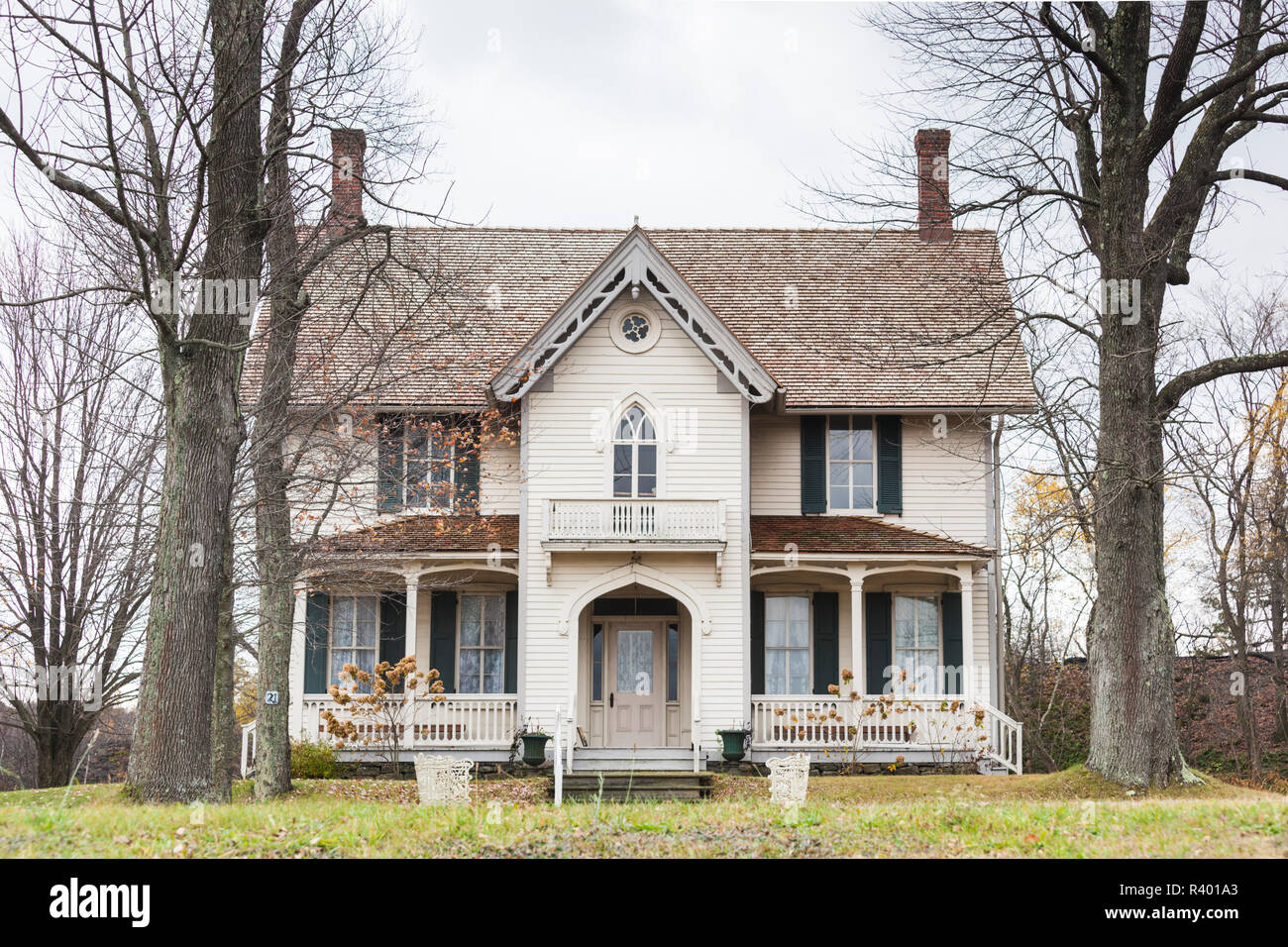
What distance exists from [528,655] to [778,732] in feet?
14.7

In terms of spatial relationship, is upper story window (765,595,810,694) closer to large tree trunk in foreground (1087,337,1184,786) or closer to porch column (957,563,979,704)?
porch column (957,563,979,704)

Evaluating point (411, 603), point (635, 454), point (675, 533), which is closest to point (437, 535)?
point (411, 603)

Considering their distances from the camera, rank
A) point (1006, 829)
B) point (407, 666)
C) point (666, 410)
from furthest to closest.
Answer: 1. point (666, 410)
2. point (407, 666)
3. point (1006, 829)

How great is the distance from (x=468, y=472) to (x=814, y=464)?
21.4 ft

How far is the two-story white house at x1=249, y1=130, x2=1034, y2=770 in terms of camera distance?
69.7 ft

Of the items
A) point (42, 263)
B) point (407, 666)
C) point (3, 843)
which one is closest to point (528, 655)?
point (407, 666)

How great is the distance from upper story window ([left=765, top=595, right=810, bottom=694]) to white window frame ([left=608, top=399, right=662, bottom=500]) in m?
3.40

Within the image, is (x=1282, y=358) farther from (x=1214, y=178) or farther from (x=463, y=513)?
(x=463, y=513)

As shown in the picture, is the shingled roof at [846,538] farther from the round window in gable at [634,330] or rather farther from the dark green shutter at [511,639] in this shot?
the dark green shutter at [511,639]

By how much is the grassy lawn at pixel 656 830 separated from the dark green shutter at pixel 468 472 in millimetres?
10935

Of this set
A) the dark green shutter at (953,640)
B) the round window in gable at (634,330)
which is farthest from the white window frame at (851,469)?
the round window in gable at (634,330)

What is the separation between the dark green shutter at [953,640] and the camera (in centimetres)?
2272
